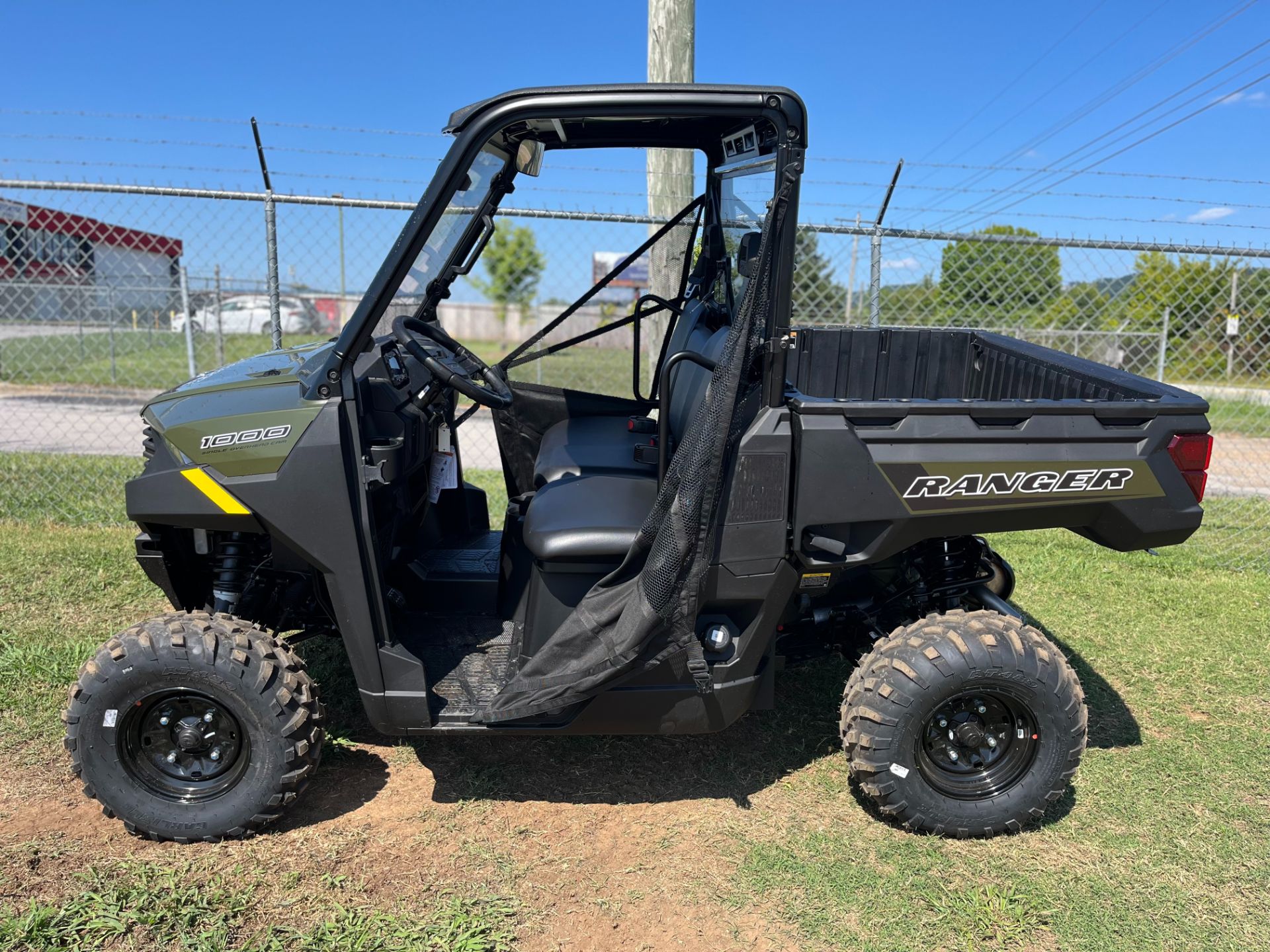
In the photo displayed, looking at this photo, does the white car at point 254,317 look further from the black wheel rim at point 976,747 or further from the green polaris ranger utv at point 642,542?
the black wheel rim at point 976,747

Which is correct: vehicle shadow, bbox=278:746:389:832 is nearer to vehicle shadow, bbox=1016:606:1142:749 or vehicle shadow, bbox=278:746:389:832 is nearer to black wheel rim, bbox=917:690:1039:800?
black wheel rim, bbox=917:690:1039:800

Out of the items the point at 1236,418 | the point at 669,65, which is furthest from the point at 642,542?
the point at 1236,418

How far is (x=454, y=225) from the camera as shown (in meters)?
3.07

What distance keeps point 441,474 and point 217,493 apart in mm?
846

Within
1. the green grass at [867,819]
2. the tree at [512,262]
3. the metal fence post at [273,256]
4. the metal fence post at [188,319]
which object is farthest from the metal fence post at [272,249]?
the tree at [512,262]

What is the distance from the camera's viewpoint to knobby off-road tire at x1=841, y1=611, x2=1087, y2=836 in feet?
8.83

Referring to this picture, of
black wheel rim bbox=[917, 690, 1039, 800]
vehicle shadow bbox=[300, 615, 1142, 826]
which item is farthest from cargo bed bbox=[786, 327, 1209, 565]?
vehicle shadow bbox=[300, 615, 1142, 826]

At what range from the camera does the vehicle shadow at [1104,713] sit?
3.40 m

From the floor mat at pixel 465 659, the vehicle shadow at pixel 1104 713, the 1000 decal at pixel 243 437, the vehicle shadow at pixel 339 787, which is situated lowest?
the vehicle shadow at pixel 339 787

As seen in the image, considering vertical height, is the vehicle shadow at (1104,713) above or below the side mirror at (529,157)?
below

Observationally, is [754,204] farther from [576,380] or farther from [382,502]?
[576,380]

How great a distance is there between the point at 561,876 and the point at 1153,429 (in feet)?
7.21

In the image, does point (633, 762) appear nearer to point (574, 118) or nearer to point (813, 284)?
point (574, 118)

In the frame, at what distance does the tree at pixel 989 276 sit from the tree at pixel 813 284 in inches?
43.3
